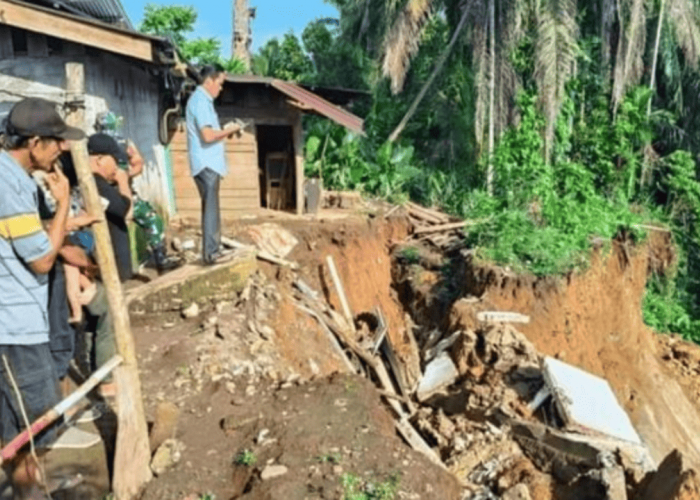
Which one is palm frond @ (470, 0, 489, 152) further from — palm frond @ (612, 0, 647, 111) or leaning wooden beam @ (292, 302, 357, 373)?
leaning wooden beam @ (292, 302, 357, 373)

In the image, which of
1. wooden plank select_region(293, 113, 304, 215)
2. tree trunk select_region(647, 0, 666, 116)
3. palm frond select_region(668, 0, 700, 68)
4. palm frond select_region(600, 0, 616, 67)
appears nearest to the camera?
wooden plank select_region(293, 113, 304, 215)

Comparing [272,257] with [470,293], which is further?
[470,293]

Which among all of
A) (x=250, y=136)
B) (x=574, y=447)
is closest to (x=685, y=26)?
(x=250, y=136)

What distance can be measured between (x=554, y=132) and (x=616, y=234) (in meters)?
5.52

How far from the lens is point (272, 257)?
984 cm

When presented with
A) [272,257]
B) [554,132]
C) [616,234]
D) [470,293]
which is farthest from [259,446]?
[554,132]

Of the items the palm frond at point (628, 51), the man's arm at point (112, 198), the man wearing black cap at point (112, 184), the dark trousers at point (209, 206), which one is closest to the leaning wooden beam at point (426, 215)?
the palm frond at point (628, 51)

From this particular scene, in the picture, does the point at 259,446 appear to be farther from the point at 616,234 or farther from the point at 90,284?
the point at 616,234

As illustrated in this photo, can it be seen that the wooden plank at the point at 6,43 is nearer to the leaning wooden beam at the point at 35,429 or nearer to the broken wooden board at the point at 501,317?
the leaning wooden beam at the point at 35,429

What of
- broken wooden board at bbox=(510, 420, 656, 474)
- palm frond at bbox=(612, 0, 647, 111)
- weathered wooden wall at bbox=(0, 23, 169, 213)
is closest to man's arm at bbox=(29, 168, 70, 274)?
weathered wooden wall at bbox=(0, 23, 169, 213)

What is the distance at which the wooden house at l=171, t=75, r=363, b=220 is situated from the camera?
40.5 feet

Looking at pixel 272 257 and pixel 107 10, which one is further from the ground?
pixel 107 10

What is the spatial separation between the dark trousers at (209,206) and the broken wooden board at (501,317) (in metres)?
4.94

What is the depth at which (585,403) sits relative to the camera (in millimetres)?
8438
